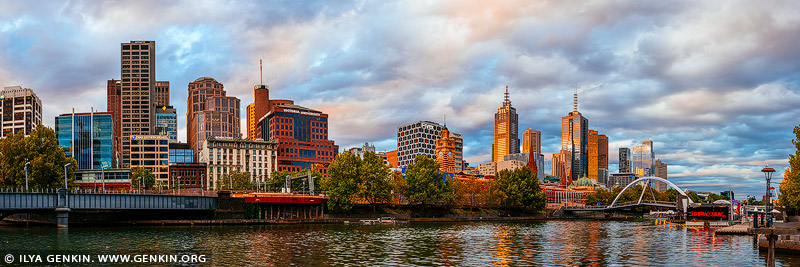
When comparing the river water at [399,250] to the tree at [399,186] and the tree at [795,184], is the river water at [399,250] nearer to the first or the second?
the tree at [795,184]

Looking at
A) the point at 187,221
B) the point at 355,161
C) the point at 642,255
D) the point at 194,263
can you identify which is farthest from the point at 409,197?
the point at 194,263

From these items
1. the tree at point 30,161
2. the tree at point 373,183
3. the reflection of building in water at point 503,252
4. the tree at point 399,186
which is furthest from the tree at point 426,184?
the tree at point 30,161

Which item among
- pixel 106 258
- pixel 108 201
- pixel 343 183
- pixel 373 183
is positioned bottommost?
pixel 106 258

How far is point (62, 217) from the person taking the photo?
118m

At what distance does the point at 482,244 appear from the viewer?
8631cm

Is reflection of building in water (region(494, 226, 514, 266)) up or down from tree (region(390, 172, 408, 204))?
down

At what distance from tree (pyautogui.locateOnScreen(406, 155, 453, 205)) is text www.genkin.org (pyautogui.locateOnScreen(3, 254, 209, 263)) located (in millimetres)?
115513

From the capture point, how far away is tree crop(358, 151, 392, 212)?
163625 mm

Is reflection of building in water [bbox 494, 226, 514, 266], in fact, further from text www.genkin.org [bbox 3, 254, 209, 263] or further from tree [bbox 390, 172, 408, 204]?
tree [bbox 390, 172, 408, 204]

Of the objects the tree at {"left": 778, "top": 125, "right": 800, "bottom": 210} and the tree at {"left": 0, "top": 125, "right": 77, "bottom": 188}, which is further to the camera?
the tree at {"left": 0, "top": 125, "right": 77, "bottom": 188}

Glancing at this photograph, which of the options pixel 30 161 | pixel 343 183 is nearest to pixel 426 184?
pixel 343 183

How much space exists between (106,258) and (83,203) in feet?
217

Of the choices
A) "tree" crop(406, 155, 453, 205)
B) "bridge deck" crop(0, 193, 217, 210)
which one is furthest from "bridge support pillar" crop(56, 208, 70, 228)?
"tree" crop(406, 155, 453, 205)

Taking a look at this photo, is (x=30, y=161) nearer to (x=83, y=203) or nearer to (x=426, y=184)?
(x=83, y=203)
